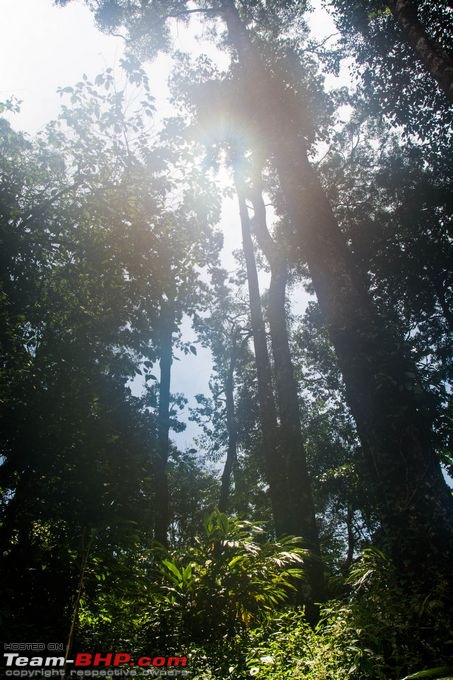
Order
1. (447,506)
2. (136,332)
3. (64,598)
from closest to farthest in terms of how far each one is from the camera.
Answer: (447,506) < (64,598) < (136,332)

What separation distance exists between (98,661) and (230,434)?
65.5ft

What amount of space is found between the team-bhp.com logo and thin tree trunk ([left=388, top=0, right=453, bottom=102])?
7800 mm

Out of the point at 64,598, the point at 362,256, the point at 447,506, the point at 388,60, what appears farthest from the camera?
the point at 362,256

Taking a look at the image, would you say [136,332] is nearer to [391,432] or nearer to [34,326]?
[34,326]

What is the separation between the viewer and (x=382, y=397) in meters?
4.89

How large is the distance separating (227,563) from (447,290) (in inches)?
479

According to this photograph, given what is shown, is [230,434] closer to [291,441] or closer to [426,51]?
[291,441]

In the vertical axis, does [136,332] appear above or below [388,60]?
below

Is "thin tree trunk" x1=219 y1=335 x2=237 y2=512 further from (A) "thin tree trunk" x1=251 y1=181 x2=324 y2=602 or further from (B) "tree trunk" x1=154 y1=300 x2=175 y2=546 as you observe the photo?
(A) "thin tree trunk" x1=251 y1=181 x2=324 y2=602

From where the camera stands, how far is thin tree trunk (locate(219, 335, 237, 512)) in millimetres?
23234

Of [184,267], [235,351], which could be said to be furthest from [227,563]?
[235,351]

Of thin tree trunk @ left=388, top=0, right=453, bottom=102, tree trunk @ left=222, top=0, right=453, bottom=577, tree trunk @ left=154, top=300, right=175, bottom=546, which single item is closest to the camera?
tree trunk @ left=222, top=0, right=453, bottom=577

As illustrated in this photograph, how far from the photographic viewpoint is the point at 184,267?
863cm

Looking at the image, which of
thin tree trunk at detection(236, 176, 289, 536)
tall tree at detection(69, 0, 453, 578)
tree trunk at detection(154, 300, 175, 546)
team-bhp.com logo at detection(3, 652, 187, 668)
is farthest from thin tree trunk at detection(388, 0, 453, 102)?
thin tree trunk at detection(236, 176, 289, 536)
